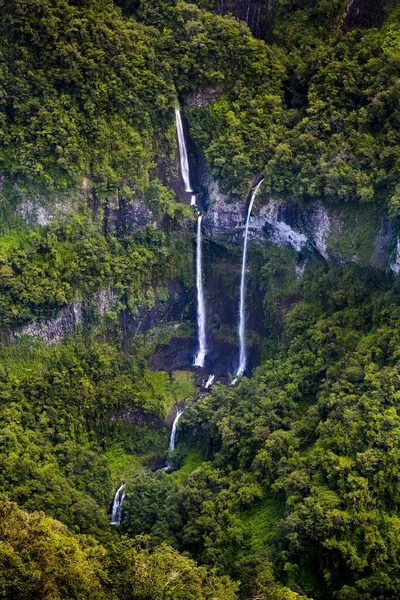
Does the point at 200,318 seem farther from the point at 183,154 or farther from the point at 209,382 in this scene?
the point at 183,154

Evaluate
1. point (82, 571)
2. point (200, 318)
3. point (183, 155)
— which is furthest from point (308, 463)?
point (183, 155)

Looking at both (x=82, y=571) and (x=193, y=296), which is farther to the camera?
(x=193, y=296)

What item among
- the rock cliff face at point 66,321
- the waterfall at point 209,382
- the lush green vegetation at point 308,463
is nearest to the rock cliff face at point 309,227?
the lush green vegetation at point 308,463

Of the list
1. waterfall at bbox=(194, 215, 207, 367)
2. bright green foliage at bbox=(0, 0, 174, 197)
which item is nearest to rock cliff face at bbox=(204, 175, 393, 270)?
waterfall at bbox=(194, 215, 207, 367)

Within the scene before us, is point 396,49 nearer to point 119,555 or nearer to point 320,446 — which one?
point 320,446

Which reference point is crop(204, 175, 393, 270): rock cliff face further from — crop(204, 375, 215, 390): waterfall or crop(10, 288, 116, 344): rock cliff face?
crop(204, 375, 215, 390): waterfall

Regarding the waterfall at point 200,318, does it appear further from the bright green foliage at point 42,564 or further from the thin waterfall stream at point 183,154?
the bright green foliage at point 42,564

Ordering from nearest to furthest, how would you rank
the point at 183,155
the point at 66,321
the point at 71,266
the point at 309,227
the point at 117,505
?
1. the point at 117,505
2. the point at 71,266
3. the point at 66,321
4. the point at 309,227
5. the point at 183,155
